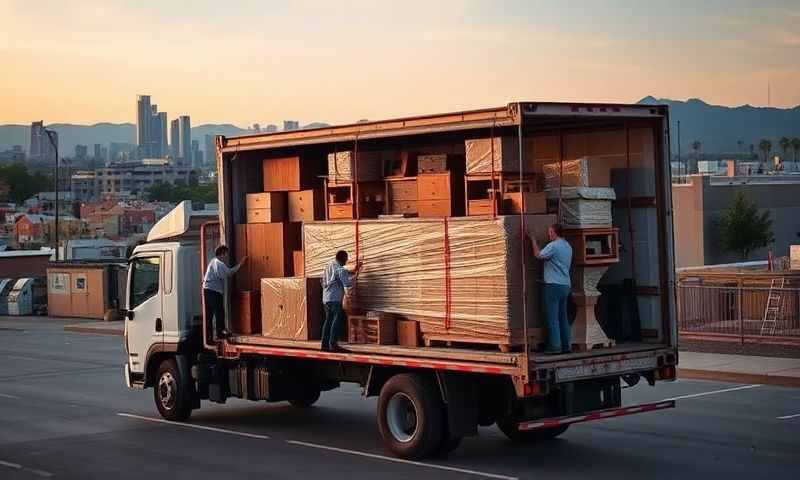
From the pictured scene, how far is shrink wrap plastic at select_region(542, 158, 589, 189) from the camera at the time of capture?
46.4 feet

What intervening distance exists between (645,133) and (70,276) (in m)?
36.7

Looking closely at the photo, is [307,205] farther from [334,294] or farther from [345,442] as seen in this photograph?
[345,442]

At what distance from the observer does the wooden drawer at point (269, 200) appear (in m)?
16.6

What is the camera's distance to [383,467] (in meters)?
13.9

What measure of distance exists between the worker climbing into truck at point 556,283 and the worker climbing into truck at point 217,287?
5.02 m

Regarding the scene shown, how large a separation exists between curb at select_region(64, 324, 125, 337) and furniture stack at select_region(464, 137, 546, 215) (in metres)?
26.6

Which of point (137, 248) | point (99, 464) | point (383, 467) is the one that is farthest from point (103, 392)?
point (383, 467)

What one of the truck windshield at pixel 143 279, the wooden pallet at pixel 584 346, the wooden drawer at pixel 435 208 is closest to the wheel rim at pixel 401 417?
the wooden pallet at pixel 584 346

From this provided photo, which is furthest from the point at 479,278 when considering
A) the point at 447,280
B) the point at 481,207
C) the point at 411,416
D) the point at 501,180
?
the point at 411,416

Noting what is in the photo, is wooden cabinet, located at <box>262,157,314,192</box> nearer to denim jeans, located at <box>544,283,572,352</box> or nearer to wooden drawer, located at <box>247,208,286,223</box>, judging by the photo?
wooden drawer, located at <box>247,208,286,223</box>

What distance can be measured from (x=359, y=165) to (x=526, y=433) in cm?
393

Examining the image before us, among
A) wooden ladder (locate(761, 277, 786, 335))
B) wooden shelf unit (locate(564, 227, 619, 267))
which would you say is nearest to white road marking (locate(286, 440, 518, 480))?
wooden shelf unit (locate(564, 227, 619, 267))

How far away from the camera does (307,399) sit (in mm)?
17844

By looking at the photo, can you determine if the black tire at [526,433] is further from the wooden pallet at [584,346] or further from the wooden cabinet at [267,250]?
the wooden cabinet at [267,250]
